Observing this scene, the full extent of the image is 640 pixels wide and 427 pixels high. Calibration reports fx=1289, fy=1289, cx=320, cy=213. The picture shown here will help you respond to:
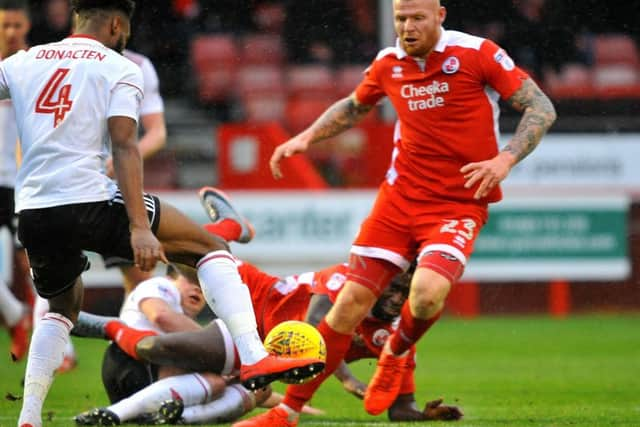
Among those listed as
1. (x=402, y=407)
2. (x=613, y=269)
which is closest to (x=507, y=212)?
(x=613, y=269)

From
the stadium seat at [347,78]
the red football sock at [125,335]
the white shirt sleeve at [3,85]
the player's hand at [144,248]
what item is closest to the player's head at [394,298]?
the red football sock at [125,335]

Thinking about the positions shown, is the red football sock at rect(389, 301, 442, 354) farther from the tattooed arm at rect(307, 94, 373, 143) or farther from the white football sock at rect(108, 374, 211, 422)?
the tattooed arm at rect(307, 94, 373, 143)

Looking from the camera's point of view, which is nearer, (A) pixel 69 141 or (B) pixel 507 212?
(A) pixel 69 141

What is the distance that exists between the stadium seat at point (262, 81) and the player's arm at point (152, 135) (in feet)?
20.4

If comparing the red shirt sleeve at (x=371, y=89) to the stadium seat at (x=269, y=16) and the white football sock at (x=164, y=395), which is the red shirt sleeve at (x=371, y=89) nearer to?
the white football sock at (x=164, y=395)

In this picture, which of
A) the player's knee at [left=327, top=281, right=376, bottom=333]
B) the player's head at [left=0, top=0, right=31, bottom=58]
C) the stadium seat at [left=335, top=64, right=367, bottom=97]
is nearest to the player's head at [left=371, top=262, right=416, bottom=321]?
the player's knee at [left=327, top=281, right=376, bottom=333]

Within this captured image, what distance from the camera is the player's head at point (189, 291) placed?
654cm

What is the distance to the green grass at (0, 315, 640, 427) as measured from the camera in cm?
623

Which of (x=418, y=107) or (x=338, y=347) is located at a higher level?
(x=418, y=107)

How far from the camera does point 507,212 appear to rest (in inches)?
484

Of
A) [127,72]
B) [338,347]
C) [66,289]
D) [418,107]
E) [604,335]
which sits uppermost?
[127,72]

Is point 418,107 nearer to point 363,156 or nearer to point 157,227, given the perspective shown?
point 157,227

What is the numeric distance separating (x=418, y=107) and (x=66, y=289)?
76.3 inches

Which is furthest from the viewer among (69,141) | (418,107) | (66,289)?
(418,107)
